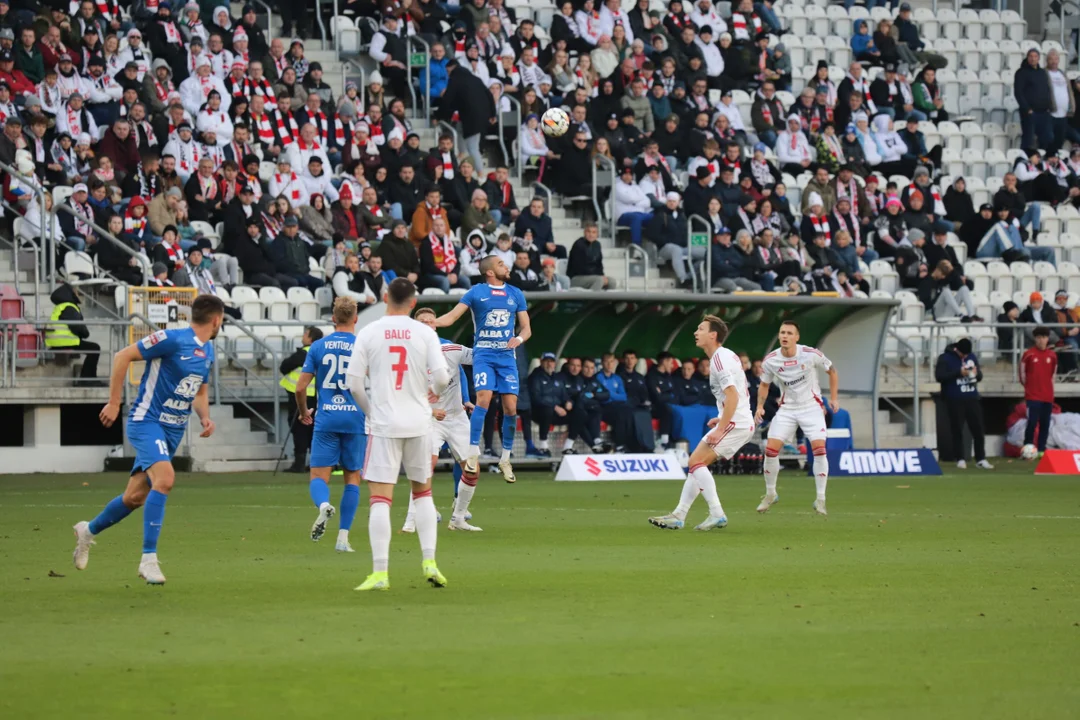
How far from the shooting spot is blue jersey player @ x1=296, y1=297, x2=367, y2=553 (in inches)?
544

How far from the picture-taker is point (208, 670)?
7.76 metres

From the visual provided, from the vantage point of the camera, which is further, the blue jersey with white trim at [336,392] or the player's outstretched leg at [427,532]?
the blue jersey with white trim at [336,392]

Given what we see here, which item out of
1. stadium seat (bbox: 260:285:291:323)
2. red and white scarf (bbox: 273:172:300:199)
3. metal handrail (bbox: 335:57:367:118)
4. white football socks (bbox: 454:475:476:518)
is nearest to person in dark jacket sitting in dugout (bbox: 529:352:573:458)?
stadium seat (bbox: 260:285:291:323)

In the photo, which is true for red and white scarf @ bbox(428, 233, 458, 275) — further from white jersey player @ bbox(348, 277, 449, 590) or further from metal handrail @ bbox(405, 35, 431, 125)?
white jersey player @ bbox(348, 277, 449, 590)

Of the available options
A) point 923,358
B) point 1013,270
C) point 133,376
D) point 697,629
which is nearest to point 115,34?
point 133,376

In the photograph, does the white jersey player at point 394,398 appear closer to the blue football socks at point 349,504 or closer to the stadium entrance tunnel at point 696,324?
the blue football socks at point 349,504

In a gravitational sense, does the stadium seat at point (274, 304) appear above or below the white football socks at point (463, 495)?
above

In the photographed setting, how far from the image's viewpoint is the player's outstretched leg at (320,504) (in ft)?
45.2

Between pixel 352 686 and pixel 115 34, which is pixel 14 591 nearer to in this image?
pixel 352 686

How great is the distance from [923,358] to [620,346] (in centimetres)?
652

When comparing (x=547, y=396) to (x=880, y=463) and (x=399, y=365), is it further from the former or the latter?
(x=399, y=365)

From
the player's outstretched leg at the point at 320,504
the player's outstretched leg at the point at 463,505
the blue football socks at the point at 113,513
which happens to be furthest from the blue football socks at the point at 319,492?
the blue football socks at the point at 113,513

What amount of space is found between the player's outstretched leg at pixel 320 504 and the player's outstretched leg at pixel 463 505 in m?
1.75

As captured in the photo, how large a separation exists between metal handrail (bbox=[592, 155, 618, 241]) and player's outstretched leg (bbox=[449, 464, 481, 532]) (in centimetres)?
1638
